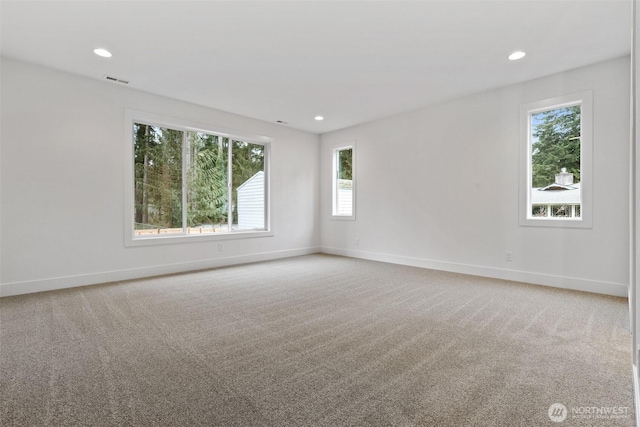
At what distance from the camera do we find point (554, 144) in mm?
4078

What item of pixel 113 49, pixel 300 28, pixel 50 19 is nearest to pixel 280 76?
pixel 300 28

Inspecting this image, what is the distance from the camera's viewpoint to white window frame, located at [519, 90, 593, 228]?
146 inches

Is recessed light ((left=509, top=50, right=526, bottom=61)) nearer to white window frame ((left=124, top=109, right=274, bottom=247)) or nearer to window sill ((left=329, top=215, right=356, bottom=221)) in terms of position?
window sill ((left=329, top=215, right=356, bottom=221))

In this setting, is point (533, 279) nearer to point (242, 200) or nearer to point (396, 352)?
point (396, 352)

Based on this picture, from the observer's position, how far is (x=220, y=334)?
8.19 feet

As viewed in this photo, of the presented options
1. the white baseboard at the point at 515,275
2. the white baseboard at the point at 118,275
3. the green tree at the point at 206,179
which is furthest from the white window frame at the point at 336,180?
the green tree at the point at 206,179

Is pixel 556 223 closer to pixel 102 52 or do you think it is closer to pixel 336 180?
pixel 336 180

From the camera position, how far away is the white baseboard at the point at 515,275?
11.9 feet

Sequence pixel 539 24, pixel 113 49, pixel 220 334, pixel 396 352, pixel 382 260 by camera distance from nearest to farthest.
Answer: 1. pixel 396 352
2. pixel 220 334
3. pixel 539 24
4. pixel 113 49
5. pixel 382 260

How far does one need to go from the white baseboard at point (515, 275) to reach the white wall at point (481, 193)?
13 millimetres

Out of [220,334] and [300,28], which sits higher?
[300,28]

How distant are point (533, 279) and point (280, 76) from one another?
4.29m

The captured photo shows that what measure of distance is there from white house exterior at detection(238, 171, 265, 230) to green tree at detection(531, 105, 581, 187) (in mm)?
4628

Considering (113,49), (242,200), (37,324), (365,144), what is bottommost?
(37,324)
